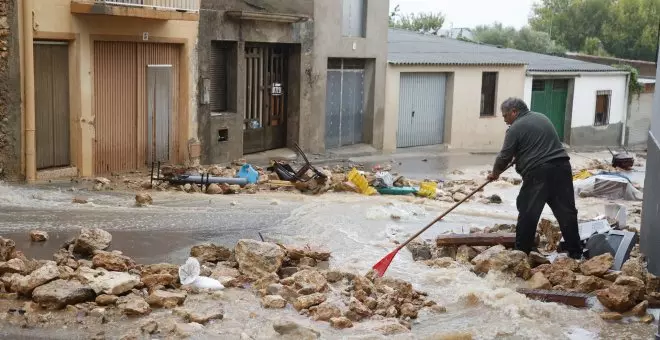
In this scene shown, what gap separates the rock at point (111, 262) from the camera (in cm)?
836

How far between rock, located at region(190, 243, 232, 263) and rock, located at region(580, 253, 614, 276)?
376 cm

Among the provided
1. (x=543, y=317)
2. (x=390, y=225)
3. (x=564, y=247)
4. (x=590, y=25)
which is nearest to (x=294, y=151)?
(x=390, y=225)

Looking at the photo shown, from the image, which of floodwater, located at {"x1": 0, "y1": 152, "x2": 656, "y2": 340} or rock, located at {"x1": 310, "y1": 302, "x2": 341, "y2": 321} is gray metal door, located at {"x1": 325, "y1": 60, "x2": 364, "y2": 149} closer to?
floodwater, located at {"x1": 0, "y1": 152, "x2": 656, "y2": 340}

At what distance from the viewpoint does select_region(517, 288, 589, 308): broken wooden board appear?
8250 millimetres

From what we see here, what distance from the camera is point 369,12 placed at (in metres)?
23.2

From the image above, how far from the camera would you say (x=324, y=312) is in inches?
298

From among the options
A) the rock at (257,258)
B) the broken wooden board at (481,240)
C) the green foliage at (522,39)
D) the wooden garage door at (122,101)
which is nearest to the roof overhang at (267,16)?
the wooden garage door at (122,101)

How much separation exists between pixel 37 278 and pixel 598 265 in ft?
18.1

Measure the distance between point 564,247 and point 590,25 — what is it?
181ft

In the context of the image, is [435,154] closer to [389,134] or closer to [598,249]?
[389,134]

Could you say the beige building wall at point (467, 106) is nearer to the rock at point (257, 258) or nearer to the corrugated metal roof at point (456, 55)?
the corrugated metal roof at point (456, 55)

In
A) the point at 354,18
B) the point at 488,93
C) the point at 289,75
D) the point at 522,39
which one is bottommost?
the point at 488,93

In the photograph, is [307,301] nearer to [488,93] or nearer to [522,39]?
[488,93]

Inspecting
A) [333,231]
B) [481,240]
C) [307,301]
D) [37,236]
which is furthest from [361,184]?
[307,301]
